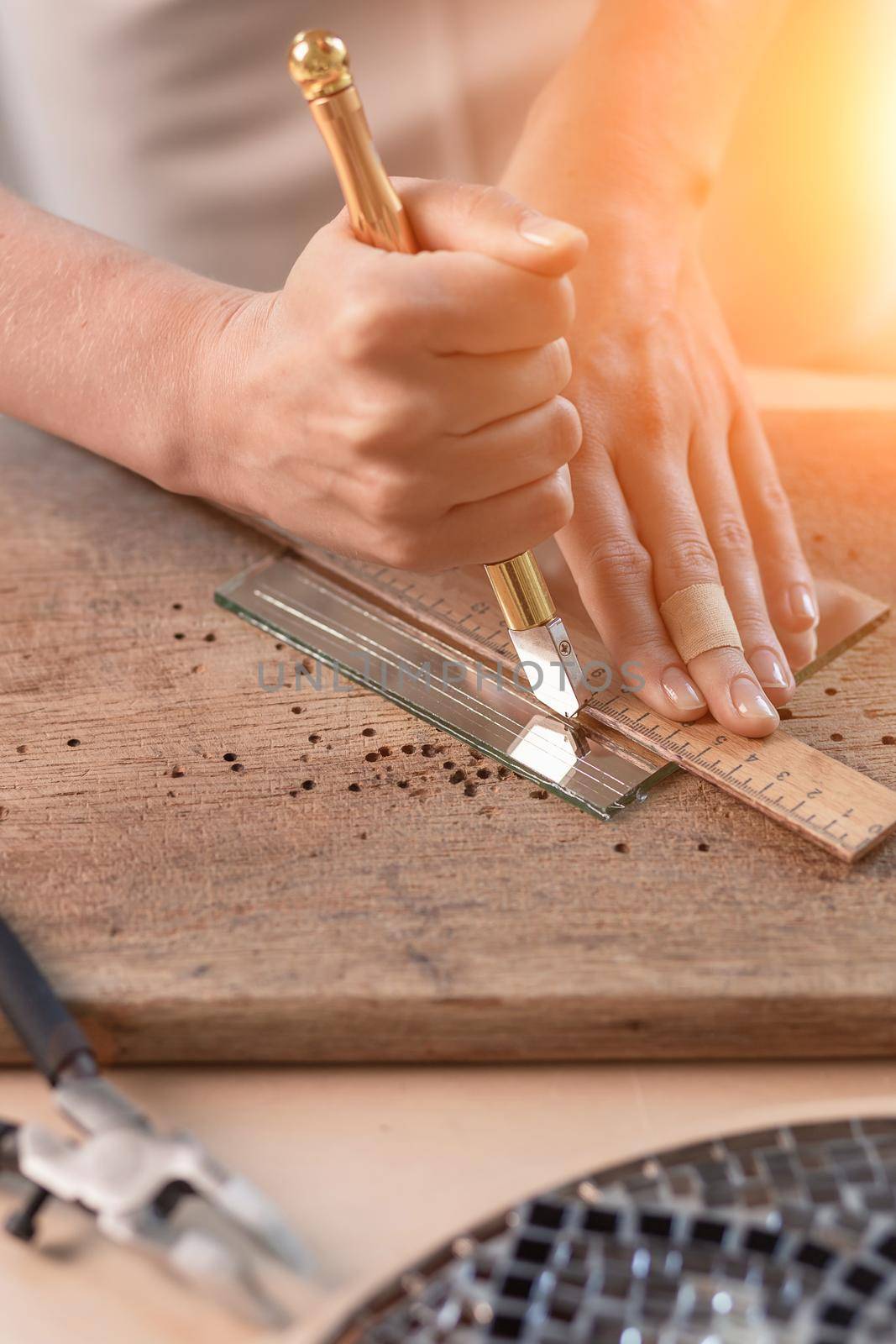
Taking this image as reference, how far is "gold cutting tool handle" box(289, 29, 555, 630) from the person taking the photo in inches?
25.0

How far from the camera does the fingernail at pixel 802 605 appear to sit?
40.4 inches

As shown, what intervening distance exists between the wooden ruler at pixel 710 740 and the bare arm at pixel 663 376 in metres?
0.03

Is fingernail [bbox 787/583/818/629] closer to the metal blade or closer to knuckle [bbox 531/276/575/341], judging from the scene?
the metal blade

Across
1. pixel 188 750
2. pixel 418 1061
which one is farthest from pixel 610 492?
pixel 418 1061

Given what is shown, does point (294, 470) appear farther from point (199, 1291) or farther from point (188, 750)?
point (199, 1291)

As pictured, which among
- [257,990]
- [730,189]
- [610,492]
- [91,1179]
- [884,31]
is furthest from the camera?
[730,189]

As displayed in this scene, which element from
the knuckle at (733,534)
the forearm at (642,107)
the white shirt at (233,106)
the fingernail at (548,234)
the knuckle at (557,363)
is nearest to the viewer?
the fingernail at (548,234)

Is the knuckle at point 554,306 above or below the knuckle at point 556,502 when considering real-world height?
above

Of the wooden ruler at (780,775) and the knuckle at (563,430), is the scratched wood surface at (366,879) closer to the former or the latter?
the wooden ruler at (780,775)

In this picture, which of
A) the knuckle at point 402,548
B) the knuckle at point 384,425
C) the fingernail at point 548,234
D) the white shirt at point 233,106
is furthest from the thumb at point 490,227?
the white shirt at point 233,106

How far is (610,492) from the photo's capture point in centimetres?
106

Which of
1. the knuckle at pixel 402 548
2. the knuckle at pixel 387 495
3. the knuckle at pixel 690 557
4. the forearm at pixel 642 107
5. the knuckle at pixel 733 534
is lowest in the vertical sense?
the knuckle at pixel 733 534

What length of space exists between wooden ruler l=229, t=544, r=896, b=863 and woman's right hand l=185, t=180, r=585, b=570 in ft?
0.43

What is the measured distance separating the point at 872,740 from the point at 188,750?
1.79 feet
